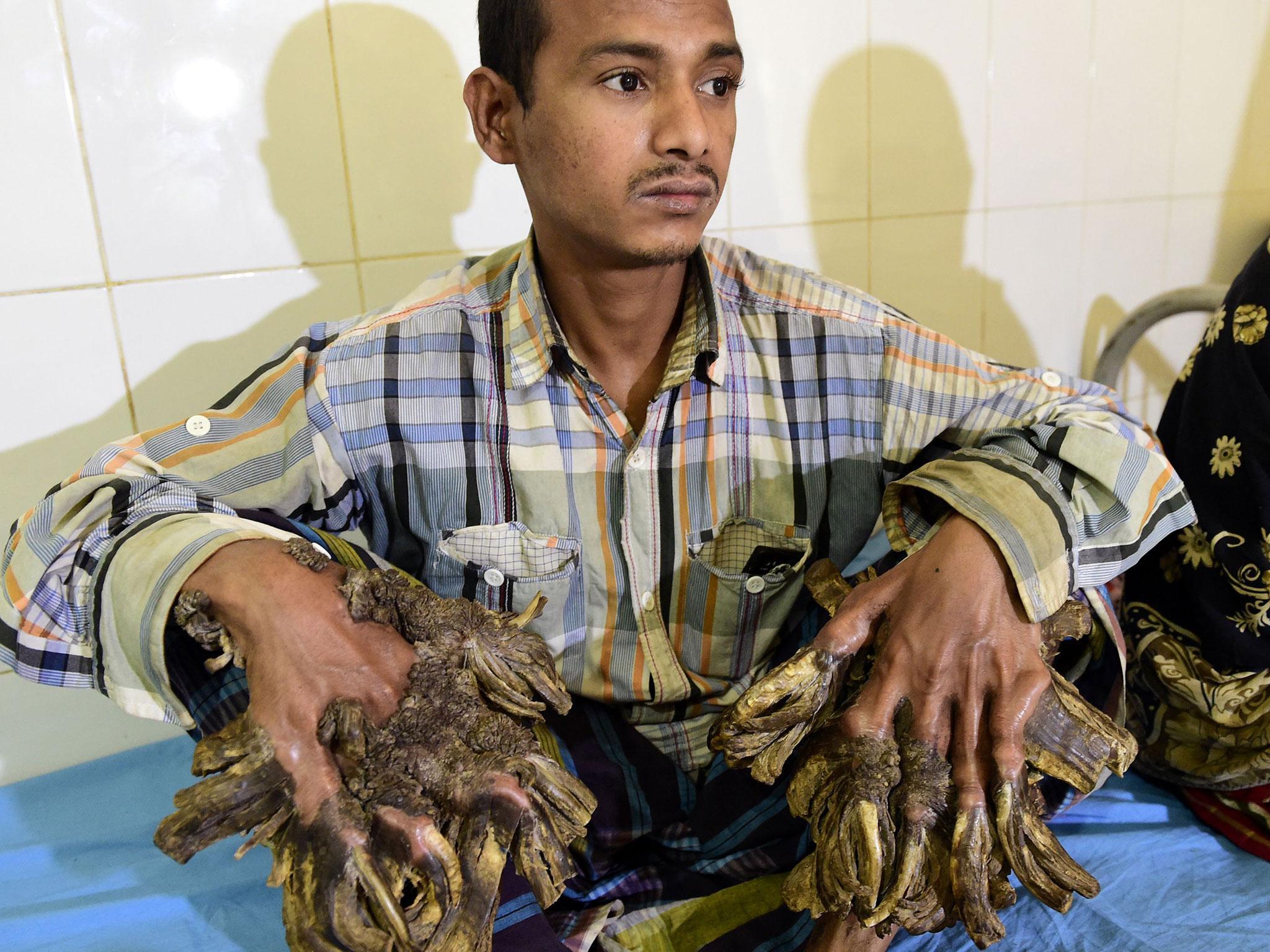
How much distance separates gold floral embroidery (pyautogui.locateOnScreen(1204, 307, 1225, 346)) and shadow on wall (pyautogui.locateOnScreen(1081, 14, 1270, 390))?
866 millimetres

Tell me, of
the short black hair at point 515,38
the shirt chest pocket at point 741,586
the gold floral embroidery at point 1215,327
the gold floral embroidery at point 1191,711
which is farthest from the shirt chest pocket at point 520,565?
the gold floral embroidery at point 1215,327

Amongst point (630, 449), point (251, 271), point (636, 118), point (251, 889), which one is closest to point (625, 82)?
point (636, 118)

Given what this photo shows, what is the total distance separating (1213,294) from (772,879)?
1.37 metres

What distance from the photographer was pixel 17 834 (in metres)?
1.23

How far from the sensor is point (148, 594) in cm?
84

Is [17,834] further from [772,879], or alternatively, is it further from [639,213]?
[639,213]

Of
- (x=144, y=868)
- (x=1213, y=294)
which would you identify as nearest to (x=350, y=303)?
(x=144, y=868)

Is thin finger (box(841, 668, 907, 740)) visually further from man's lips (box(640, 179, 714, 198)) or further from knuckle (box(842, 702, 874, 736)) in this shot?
man's lips (box(640, 179, 714, 198))

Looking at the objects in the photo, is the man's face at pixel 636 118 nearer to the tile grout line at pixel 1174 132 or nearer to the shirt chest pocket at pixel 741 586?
the shirt chest pocket at pixel 741 586

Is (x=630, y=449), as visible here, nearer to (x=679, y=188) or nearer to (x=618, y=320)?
(x=618, y=320)

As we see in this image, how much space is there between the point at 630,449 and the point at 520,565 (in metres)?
0.18

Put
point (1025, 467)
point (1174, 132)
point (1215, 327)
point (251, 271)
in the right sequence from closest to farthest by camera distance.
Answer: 1. point (1025, 467)
2. point (1215, 327)
3. point (251, 271)
4. point (1174, 132)

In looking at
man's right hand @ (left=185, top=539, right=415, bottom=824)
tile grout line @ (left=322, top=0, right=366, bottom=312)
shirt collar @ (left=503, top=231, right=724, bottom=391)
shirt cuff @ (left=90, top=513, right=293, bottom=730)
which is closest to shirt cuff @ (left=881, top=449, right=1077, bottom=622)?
shirt collar @ (left=503, top=231, right=724, bottom=391)

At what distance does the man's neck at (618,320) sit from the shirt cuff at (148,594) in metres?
0.42
